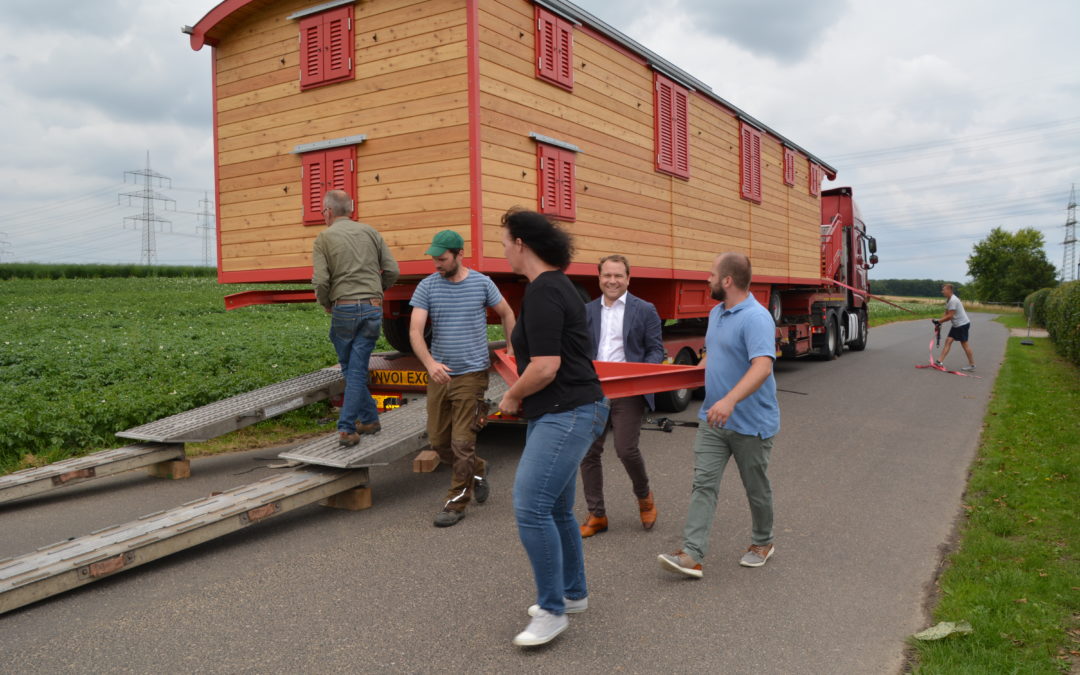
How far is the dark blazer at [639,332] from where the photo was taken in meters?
5.27

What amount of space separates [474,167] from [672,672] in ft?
15.8

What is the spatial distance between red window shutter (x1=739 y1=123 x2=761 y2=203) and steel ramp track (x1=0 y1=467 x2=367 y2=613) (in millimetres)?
8984

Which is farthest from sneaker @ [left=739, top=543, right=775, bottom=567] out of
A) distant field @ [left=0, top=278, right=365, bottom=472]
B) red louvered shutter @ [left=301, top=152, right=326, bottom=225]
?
distant field @ [left=0, top=278, right=365, bottom=472]

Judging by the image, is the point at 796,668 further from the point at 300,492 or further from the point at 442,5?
the point at 442,5

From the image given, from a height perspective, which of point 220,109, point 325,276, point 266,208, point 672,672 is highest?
point 220,109

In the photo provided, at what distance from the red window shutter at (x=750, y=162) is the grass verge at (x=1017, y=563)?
5395 millimetres

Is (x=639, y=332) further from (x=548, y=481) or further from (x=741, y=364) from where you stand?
(x=548, y=481)

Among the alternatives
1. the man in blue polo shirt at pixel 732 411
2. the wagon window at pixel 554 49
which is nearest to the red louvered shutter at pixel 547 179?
the wagon window at pixel 554 49

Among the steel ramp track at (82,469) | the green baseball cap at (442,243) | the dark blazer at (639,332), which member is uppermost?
the green baseball cap at (442,243)

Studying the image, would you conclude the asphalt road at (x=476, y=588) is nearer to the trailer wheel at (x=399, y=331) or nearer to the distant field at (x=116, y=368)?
the distant field at (x=116, y=368)

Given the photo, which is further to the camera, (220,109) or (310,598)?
(220,109)

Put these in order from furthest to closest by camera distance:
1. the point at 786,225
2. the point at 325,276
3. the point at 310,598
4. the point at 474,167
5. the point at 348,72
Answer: the point at 786,225 < the point at 348,72 < the point at 474,167 < the point at 325,276 < the point at 310,598

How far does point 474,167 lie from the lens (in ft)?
22.7

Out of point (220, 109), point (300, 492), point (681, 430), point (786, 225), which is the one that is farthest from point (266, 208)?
point (786, 225)
